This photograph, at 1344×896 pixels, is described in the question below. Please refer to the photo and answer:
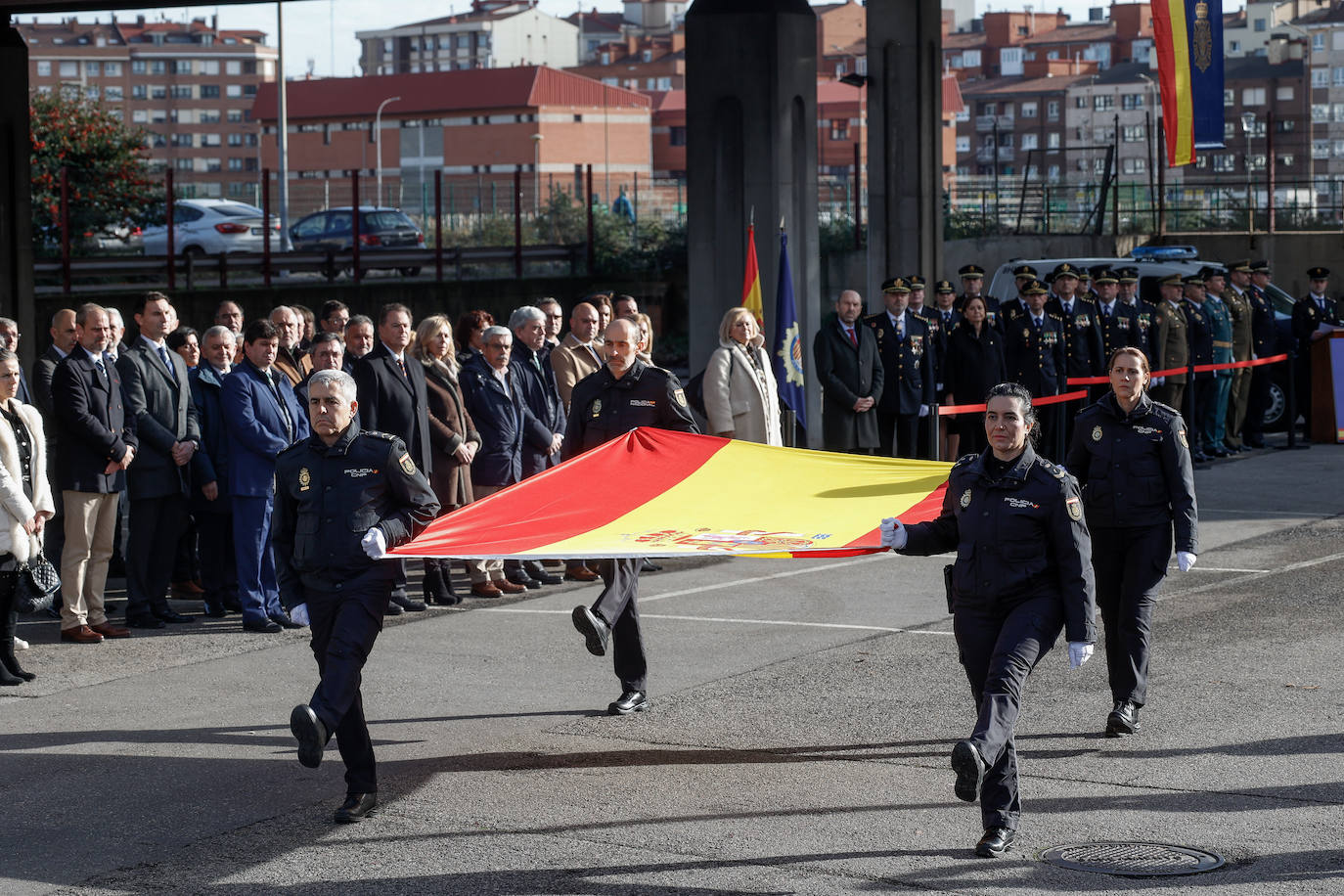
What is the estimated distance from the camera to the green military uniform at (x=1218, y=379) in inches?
846

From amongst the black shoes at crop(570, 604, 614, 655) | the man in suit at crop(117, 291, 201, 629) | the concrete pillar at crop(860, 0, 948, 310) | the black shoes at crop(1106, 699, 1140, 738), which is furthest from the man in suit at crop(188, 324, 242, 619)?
the concrete pillar at crop(860, 0, 948, 310)

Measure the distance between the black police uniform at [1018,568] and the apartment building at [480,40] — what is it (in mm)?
153230

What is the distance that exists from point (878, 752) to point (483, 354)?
6.05 metres

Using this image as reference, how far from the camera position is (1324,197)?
37250mm

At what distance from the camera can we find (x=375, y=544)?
25.3 feet

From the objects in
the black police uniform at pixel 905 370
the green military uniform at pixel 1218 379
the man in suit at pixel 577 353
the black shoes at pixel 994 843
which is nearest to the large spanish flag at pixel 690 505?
the black shoes at pixel 994 843

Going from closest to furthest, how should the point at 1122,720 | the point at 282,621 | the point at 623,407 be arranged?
the point at 1122,720 → the point at 623,407 → the point at 282,621

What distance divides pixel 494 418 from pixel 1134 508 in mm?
5735

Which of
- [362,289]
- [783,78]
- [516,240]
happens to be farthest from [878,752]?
[516,240]

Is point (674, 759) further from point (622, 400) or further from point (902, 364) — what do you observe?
point (902, 364)

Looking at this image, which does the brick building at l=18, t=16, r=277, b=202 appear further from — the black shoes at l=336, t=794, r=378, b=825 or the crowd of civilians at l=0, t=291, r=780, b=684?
the black shoes at l=336, t=794, r=378, b=825

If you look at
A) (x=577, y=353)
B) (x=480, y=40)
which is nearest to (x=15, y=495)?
(x=577, y=353)

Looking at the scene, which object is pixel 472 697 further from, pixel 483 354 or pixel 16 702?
pixel 483 354

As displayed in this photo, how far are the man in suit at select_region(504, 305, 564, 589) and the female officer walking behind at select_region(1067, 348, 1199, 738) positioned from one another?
18.3 ft
